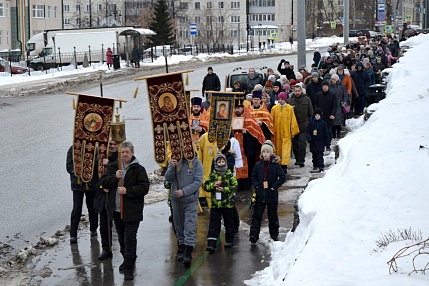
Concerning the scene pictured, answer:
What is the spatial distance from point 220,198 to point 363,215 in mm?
2856

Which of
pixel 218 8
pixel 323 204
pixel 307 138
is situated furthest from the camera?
pixel 218 8

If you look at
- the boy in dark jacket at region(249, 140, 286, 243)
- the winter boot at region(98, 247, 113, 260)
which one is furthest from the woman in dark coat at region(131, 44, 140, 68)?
the winter boot at region(98, 247, 113, 260)

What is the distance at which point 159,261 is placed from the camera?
10.7 m

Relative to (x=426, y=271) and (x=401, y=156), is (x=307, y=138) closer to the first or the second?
(x=401, y=156)

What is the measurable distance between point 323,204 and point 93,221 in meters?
4.06

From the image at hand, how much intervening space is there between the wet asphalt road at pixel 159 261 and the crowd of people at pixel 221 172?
0.16 meters

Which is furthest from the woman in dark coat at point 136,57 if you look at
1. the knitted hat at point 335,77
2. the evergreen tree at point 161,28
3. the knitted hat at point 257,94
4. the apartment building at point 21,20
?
the knitted hat at point 257,94

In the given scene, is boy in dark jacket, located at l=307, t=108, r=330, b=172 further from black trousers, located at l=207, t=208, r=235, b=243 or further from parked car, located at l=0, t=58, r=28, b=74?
parked car, located at l=0, t=58, r=28, b=74

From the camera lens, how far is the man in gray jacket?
10.5 metres

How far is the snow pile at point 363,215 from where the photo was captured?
278 inches

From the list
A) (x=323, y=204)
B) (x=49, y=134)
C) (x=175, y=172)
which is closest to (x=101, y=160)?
(x=175, y=172)

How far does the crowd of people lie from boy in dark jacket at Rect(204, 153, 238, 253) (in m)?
0.01

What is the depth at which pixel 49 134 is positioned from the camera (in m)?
23.1

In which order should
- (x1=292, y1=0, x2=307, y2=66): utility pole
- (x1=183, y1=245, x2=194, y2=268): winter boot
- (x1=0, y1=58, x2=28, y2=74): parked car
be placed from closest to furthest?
(x1=183, y1=245, x2=194, y2=268): winter boot → (x1=292, y1=0, x2=307, y2=66): utility pole → (x1=0, y1=58, x2=28, y2=74): parked car
